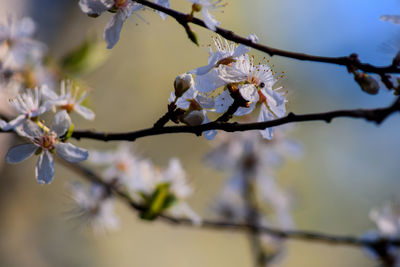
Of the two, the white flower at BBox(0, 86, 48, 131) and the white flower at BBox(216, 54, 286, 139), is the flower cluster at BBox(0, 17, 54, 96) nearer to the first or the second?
the white flower at BBox(0, 86, 48, 131)

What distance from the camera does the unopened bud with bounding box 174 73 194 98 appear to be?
0.76 m

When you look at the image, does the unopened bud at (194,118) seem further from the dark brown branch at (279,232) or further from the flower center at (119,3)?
the dark brown branch at (279,232)

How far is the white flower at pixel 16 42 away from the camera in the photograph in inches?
54.9

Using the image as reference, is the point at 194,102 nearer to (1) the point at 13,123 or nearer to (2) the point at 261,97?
(2) the point at 261,97

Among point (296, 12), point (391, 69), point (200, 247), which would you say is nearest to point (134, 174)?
point (391, 69)

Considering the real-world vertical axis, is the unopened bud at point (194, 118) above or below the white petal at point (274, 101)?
below

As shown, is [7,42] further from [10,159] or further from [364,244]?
Answer: [364,244]

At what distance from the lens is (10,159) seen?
820 mm

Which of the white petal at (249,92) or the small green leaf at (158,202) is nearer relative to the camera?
the white petal at (249,92)

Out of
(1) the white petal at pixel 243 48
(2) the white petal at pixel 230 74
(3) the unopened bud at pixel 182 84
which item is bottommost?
(3) the unopened bud at pixel 182 84

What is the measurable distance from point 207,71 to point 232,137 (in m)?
1.13

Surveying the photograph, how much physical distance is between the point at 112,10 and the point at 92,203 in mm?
807

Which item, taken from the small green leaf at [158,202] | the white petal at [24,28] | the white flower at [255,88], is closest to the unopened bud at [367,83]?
the white flower at [255,88]

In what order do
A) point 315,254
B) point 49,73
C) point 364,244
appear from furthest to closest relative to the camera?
point 315,254 < point 49,73 < point 364,244
